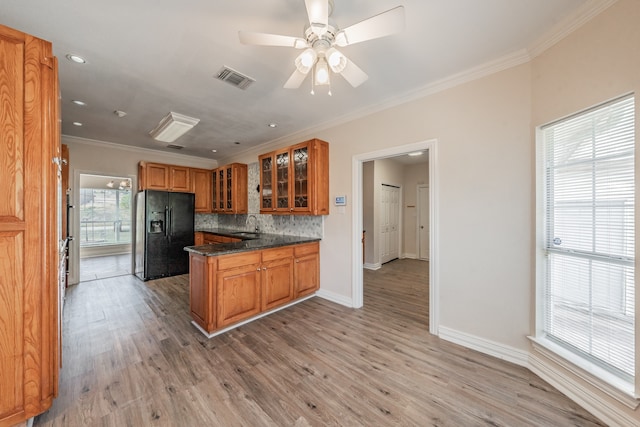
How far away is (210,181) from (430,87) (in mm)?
5023

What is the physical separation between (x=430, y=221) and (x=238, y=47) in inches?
96.0

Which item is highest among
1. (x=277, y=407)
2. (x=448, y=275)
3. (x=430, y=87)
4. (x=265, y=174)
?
(x=430, y=87)

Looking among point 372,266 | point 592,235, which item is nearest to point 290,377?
point 592,235

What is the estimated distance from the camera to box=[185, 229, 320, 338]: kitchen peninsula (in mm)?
2561

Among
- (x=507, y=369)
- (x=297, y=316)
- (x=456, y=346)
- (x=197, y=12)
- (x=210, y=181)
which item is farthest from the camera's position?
(x=210, y=181)

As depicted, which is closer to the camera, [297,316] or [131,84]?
[131,84]

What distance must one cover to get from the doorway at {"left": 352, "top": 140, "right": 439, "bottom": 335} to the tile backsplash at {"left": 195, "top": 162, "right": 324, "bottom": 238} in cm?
66

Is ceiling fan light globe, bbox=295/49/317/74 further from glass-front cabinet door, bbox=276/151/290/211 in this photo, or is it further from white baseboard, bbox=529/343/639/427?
white baseboard, bbox=529/343/639/427

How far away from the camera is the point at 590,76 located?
63.2 inches

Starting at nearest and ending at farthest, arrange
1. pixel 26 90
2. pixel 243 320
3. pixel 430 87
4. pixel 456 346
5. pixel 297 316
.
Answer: pixel 26 90 < pixel 456 346 < pixel 430 87 < pixel 243 320 < pixel 297 316

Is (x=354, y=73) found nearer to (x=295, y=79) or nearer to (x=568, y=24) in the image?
(x=295, y=79)

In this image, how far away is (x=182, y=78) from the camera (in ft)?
7.89

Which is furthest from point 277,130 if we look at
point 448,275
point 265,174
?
point 448,275

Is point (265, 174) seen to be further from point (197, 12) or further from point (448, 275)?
point (448, 275)
